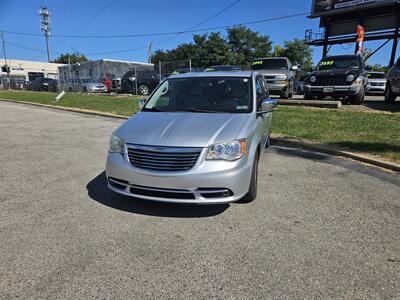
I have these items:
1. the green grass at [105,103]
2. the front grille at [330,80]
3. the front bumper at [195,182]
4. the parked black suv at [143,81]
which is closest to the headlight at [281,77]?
the front grille at [330,80]

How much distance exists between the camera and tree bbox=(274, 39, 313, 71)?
60.8 meters

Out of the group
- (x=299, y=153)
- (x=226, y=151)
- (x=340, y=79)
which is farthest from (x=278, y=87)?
(x=226, y=151)

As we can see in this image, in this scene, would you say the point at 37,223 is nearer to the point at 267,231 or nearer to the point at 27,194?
the point at 27,194

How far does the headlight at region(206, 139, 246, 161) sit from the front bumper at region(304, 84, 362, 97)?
996 centimetres

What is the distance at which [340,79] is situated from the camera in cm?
1167

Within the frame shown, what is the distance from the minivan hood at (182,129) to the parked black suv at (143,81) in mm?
18297

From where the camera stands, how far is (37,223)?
11.1ft

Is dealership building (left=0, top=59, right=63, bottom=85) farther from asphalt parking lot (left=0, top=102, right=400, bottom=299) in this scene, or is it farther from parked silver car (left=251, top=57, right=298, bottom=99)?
asphalt parking lot (left=0, top=102, right=400, bottom=299)

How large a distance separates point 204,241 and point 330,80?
10.8 metres

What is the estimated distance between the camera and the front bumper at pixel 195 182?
3145 mm

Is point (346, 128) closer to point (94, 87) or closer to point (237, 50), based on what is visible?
point (94, 87)

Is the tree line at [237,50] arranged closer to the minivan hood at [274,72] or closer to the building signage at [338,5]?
the building signage at [338,5]

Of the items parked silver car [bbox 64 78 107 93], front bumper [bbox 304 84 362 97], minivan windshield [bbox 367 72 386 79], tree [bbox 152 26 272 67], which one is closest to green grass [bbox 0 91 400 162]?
front bumper [bbox 304 84 362 97]

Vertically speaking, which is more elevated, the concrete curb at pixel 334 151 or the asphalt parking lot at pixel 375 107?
the asphalt parking lot at pixel 375 107
